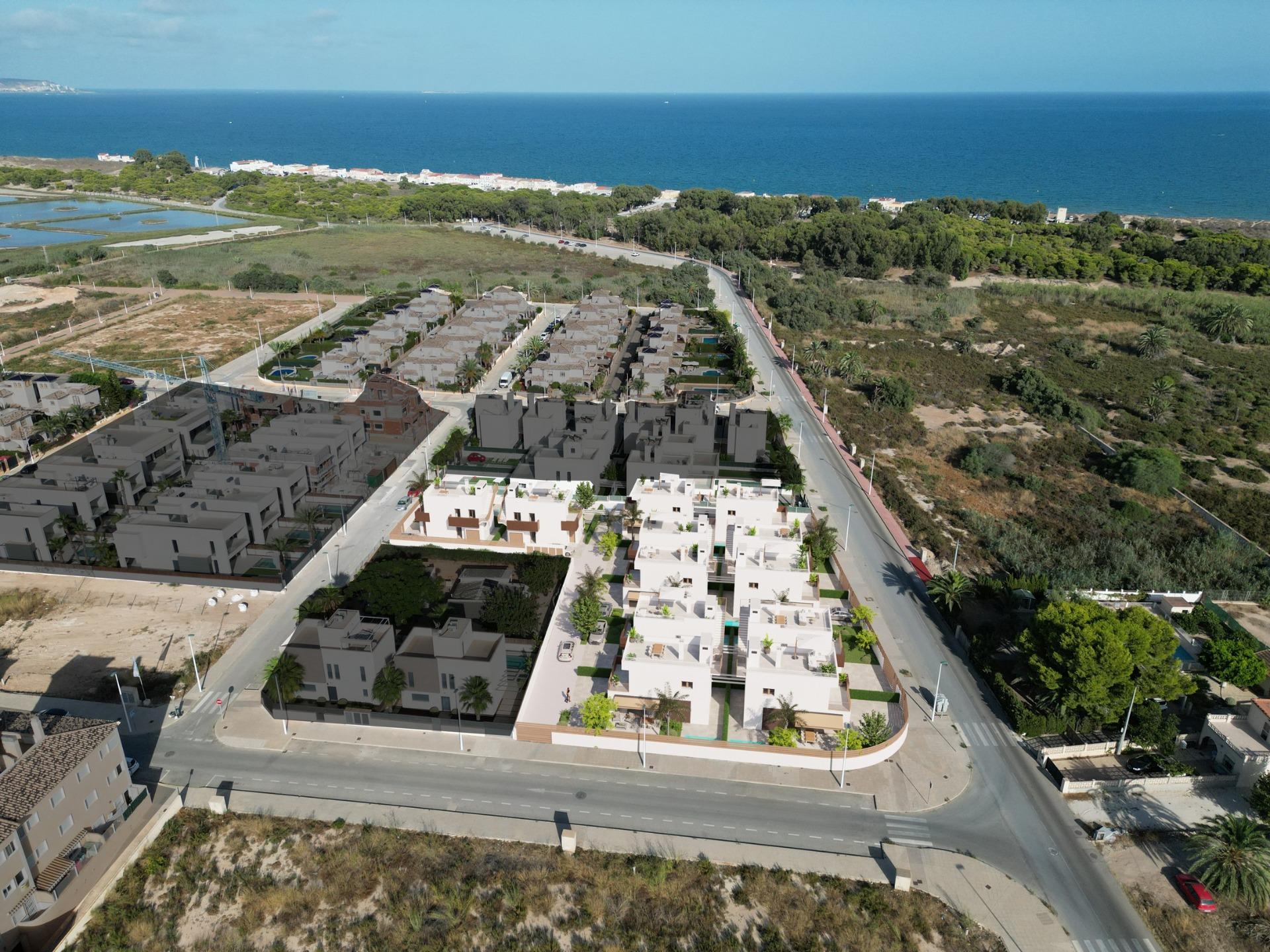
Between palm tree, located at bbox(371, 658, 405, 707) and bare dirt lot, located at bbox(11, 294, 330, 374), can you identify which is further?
bare dirt lot, located at bbox(11, 294, 330, 374)

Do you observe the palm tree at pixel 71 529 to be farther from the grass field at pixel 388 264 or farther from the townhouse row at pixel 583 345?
the grass field at pixel 388 264

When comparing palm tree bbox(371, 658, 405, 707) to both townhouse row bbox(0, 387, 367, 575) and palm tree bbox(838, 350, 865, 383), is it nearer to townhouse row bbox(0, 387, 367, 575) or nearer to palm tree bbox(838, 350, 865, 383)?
townhouse row bbox(0, 387, 367, 575)

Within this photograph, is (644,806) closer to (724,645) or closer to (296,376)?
(724,645)

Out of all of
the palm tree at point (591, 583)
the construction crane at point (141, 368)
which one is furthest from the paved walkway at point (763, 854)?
the construction crane at point (141, 368)

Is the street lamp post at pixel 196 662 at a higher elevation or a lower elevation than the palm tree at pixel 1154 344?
lower

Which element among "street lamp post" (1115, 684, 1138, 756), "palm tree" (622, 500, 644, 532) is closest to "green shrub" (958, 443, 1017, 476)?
"palm tree" (622, 500, 644, 532)
